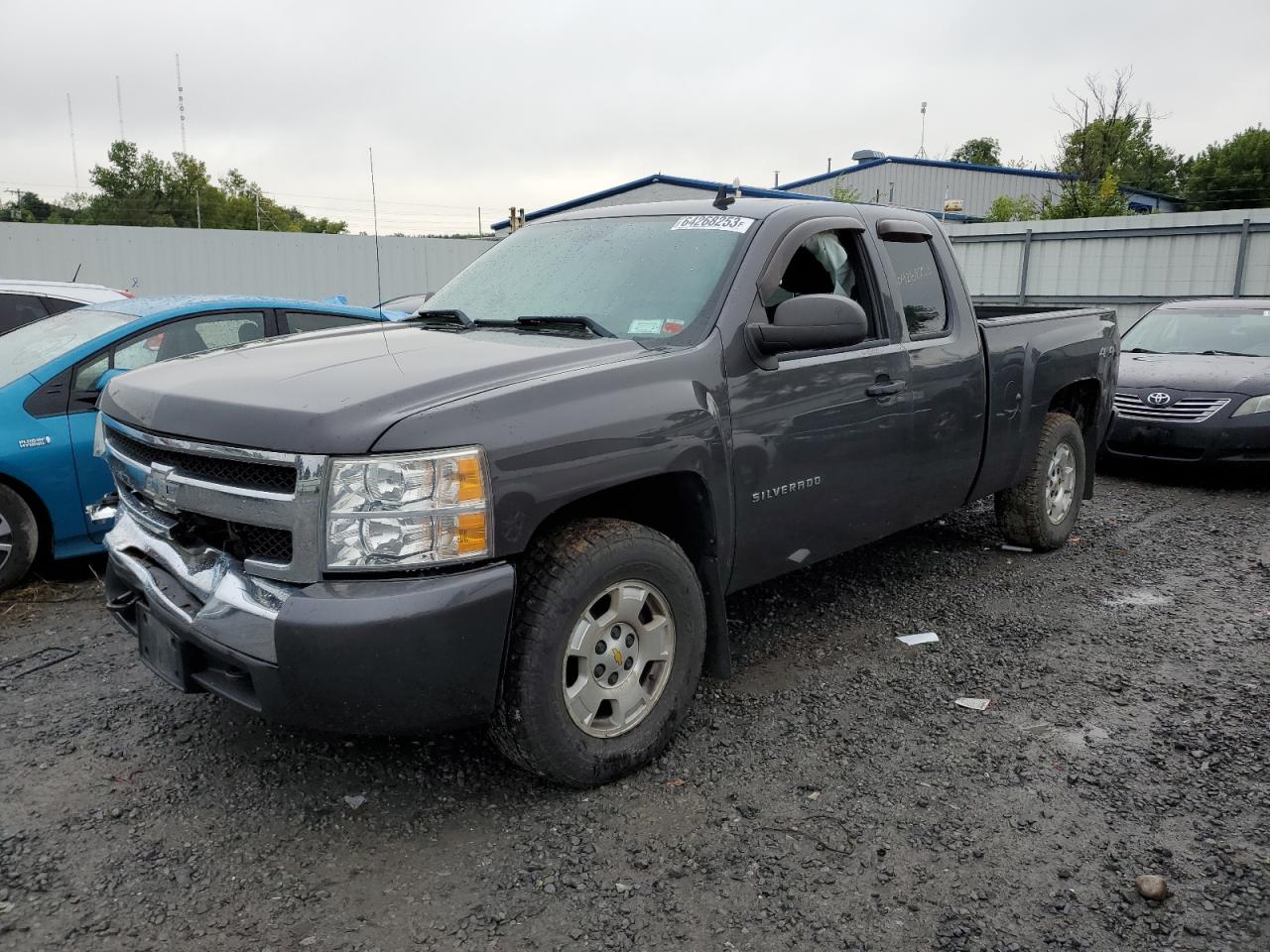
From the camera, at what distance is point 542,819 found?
3.05 metres

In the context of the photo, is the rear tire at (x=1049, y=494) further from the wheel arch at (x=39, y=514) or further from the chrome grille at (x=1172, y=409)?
the wheel arch at (x=39, y=514)

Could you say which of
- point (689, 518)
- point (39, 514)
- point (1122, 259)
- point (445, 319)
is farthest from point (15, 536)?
point (1122, 259)

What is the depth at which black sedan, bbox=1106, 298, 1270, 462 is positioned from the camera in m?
7.69

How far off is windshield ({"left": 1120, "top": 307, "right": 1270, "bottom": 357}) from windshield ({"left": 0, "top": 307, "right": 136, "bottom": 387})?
8.63 meters

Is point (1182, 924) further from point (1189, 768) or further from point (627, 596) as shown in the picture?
point (627, 596)

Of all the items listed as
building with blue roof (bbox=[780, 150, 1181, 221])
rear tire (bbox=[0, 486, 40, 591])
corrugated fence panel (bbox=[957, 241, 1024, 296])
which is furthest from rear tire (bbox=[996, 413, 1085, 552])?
building with blue roof (bbox=[780, 150, 1181, 221])

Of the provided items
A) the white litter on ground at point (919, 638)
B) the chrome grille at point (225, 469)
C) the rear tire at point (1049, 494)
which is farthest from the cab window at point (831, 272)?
the chrome grille at point (225, 469)

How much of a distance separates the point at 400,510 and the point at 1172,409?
24.0ft

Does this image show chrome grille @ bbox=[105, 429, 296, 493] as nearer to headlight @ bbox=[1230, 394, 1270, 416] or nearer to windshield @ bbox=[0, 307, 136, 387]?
windshield @ bbox=[0, 307, 136, 387]

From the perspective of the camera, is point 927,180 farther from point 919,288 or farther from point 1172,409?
point 919,288

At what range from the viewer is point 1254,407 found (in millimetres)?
7684

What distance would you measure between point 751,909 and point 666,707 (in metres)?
0.82

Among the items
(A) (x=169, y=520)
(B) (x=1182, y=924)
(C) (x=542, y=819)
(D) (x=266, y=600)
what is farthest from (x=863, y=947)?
(A) (x=169, y=520)

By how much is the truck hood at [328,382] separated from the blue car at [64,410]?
63.4 inches
